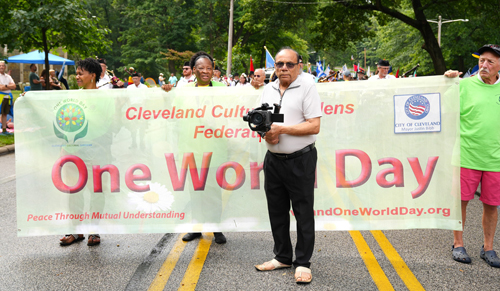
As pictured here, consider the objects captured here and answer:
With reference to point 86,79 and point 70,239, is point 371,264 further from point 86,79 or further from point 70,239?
point 86,79

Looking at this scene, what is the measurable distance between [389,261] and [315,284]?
0.95 meters

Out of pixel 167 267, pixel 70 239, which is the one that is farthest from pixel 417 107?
pixel 70 239

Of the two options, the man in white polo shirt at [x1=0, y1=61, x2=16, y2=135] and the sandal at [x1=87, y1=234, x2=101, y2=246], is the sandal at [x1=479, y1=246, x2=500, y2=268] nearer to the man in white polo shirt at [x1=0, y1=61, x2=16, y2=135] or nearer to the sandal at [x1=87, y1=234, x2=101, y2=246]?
the sandal at [x1=87, y1=234, x2=101, y2=246]

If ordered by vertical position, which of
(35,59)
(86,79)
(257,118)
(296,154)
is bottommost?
(296,154)

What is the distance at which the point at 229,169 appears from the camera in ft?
16.1

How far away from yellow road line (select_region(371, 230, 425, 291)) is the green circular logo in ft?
11.3

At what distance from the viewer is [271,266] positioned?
4.25m

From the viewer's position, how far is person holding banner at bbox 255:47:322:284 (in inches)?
154

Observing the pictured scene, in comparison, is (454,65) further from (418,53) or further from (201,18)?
(201,18)

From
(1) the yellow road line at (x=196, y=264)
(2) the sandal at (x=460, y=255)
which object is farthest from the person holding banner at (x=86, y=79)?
(2) the sandal at (x=460, y=255)

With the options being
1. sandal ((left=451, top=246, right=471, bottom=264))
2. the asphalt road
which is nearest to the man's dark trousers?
the asphalt road

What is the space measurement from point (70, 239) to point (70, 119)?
4.36ft

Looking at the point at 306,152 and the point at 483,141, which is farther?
the point at 483,141

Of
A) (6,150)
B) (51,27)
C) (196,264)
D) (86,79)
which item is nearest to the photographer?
(196,264)
